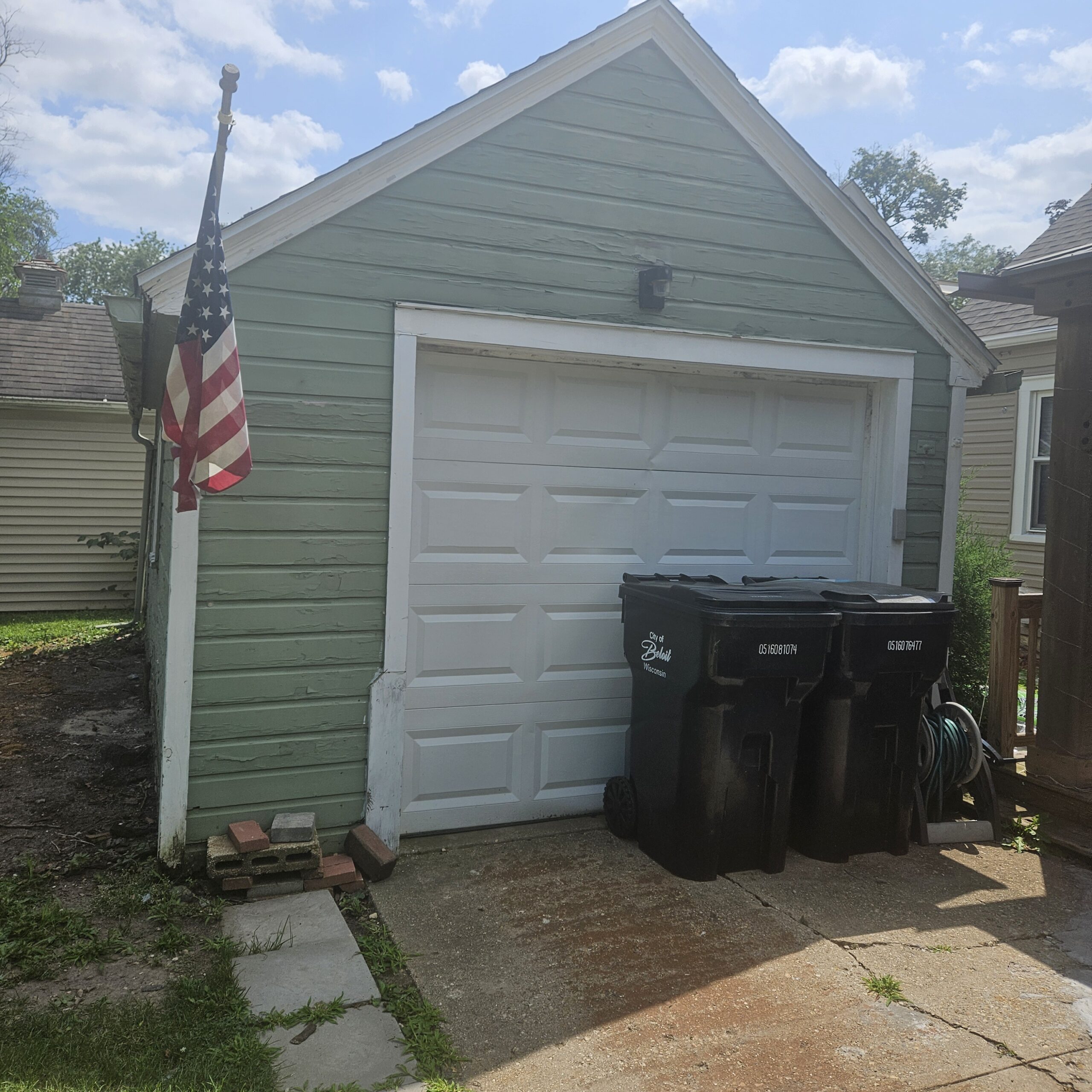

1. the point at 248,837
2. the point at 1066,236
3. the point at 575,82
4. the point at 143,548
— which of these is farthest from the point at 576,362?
the point at 143,548

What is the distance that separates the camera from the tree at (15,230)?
21.3m

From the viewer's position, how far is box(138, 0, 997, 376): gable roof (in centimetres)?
386

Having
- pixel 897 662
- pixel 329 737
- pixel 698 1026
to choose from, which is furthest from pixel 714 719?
pixel 329 737

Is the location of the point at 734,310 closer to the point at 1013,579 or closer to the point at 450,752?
the point at 1013,579

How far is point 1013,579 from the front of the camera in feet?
16.4

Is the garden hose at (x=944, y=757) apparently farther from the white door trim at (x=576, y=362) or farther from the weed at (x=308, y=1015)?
the weed at (x=308, y=1015)

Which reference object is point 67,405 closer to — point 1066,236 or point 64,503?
point 64,503

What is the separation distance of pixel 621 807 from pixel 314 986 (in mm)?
1774

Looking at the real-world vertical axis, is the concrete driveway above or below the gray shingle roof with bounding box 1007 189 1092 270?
below

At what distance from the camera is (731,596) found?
3900 millimetres

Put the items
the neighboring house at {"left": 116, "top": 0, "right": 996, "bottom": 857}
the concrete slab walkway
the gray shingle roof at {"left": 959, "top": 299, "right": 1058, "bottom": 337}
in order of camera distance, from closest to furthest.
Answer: the concrete slab walkway < the neighboring house at {"left": 116, "top": 0, "right": 996, "bottom": 857} < the gray shingle roof at {"left": 959, "top": 299, "right": 1058, "bottom": 337}

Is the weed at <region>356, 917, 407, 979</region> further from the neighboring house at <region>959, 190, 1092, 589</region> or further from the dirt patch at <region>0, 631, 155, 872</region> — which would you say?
the neighboring house at <region>959, 190, 1092, 589</region>

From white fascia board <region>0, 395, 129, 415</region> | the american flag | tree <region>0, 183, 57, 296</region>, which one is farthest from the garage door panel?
tree <region>0, 183, 57, 296</region>

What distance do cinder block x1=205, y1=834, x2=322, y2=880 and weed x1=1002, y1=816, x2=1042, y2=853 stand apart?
332cm
